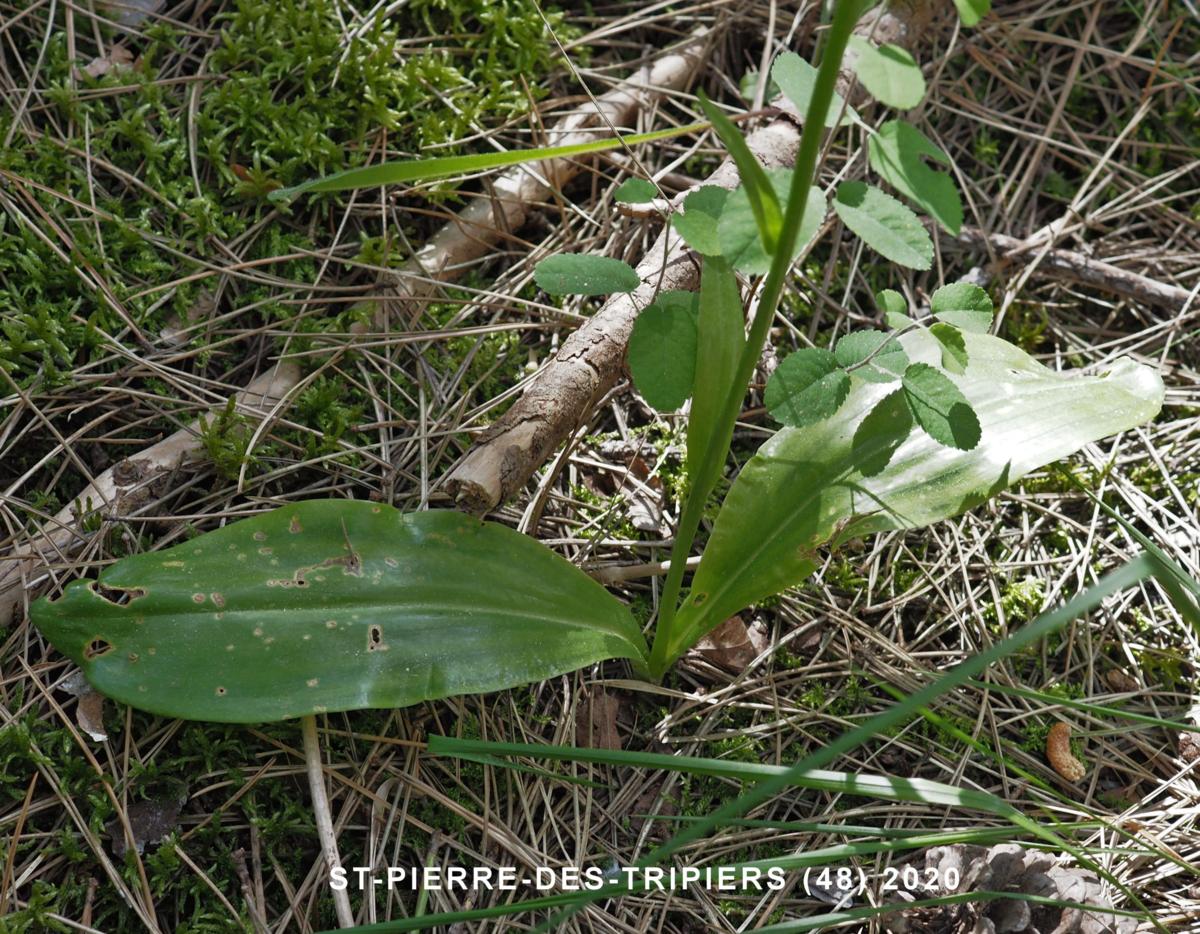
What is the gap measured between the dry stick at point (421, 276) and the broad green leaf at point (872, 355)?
2.36ft

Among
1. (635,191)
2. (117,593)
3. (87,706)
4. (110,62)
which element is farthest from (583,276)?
(110,62)

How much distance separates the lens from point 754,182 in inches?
42.7

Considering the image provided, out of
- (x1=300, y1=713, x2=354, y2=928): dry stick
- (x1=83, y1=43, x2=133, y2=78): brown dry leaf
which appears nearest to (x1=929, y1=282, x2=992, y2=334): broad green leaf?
(x1=300, y1=713, x2=354, y2=928): dry stick

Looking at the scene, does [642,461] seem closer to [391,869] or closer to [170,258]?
[391,869]

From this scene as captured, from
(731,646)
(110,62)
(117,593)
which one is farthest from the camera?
(110,62)

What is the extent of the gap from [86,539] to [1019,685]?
159cm

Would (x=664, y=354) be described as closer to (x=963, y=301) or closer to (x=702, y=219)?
(x=702, y=219)

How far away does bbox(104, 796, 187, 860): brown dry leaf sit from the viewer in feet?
4.51

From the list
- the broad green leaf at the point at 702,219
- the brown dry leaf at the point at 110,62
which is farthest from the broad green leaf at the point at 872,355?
the brown dry leaf at the point at 110,62

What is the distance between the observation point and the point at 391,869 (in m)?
1.40

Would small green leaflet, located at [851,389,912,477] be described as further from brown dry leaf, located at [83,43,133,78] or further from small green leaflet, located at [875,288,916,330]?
brown dry leaf, located at [83,43,133,78]

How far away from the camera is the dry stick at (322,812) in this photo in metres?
1.33

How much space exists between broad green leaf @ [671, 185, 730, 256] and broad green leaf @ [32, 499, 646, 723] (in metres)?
0.55

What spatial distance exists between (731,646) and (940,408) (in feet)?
1.88
